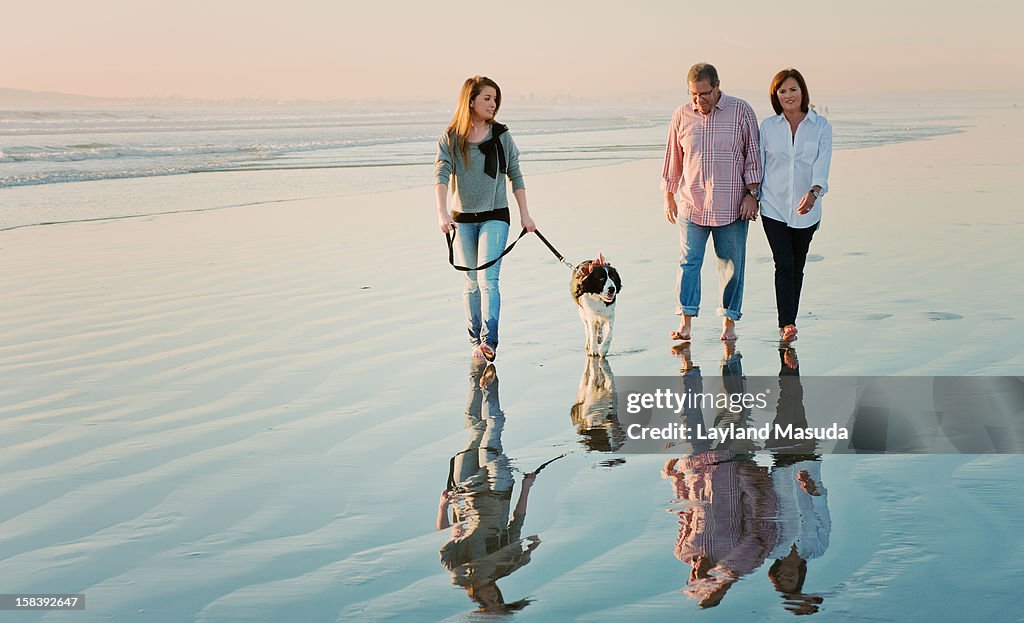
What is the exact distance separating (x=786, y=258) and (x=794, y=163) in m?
0.65

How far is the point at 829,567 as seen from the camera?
3338 mm

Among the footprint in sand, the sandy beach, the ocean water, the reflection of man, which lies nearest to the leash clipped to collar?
the sandy beach

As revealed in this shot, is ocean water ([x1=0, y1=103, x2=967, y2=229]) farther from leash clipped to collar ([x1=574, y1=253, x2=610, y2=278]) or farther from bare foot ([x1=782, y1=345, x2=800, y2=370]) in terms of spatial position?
bare foot ([x1=782, y1=345, x2=800, y2=370])

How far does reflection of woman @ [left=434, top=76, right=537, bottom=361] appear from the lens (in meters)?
6.54

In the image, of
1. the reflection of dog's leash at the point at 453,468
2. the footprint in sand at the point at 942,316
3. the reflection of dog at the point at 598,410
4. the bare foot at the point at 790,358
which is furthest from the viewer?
the footprint in sand at the point at 942,316

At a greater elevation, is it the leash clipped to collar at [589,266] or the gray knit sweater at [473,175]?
the gray knit sweater at [473,175]

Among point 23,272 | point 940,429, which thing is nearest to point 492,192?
point 940,429

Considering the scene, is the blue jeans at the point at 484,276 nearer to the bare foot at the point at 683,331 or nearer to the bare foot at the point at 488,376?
the bare foot at the point at 488,376

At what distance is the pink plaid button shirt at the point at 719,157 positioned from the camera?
6.81 meters

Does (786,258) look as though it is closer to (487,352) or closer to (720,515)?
(487,352)

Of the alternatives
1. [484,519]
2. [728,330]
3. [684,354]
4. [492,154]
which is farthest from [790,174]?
[484,519]

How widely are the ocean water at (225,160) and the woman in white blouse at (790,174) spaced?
33.9 feet

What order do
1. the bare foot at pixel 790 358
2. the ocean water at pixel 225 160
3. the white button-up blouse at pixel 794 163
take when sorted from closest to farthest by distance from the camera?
1. the bare foot at pixel 790 358
2. the white button-up blouse at pixel 794 163
3. the ocean water at pixel 225 160

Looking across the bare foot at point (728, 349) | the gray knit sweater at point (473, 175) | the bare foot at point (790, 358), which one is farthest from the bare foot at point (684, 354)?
the gray knit sweater at point (473, 175)
